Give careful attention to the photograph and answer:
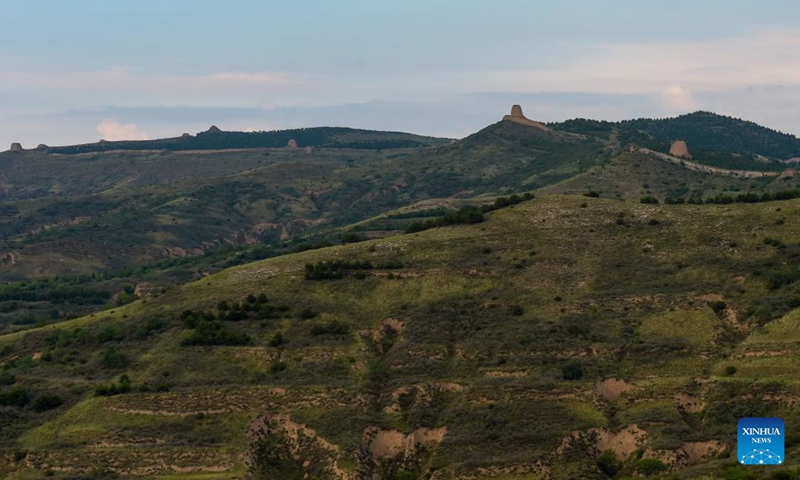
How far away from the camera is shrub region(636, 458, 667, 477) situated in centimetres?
8025

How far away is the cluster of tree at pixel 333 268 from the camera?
12812 cm

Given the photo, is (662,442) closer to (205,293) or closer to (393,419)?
(393,419)

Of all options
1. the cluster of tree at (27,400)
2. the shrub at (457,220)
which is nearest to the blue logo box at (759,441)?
the cluster of tree at (27,400)

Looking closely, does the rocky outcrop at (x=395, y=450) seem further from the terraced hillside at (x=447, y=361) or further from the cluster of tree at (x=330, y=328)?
the cluster of tree at (x=330, y=328)

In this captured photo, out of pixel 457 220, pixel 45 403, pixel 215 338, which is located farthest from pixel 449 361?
pixel 457 220

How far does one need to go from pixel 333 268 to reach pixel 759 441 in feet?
256

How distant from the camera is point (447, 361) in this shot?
348 feet

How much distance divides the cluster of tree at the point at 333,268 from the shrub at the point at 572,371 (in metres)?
35.3

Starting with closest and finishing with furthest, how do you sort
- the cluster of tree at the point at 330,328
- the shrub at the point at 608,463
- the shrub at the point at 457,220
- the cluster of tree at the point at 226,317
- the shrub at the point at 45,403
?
the shrub at the point at 608,463, the shrub at the point at 45,403, the cluster of tree at the point at 226,317, the cluster of tree at the point at 330,328, the shrub at the point at 457,220

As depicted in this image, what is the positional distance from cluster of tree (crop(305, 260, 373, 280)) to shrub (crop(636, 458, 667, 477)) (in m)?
53.6

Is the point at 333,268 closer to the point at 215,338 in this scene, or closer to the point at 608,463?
the point at 215,338

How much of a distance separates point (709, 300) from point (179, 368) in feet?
171

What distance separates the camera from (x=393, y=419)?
95562 millimetres

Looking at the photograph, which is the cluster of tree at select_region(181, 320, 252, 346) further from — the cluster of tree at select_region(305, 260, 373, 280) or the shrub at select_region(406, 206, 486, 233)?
the shrub at select_region(406, 206, 486, 233)
